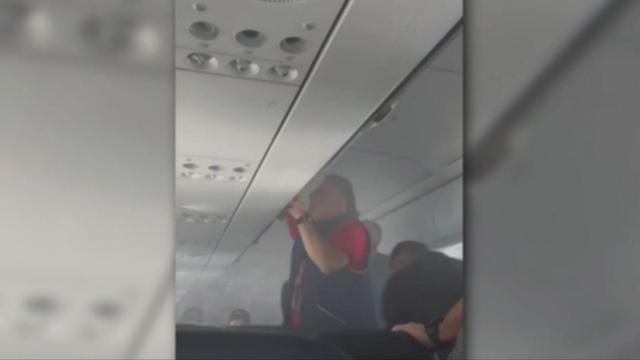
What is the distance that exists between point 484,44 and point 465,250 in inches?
13.7

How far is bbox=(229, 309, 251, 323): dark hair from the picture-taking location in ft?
2.36

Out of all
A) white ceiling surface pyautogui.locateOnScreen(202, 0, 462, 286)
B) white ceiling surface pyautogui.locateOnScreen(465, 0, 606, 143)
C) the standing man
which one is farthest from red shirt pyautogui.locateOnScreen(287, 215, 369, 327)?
white ceiling surface pyautogui.locateOnScreen(465, 0, 606, 143)

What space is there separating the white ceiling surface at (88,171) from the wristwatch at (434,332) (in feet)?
1.41

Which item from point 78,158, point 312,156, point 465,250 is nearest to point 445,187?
point 465,250

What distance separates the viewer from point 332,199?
0.81 meters

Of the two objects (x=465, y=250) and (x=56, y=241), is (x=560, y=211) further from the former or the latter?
(x=56, y=241)

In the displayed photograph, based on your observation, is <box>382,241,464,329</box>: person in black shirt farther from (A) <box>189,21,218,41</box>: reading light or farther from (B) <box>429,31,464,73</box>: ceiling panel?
(A) <box>189,21,218,41</box>: reading light

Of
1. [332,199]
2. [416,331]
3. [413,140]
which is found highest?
[413,140]

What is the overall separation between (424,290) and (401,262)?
0.06 m

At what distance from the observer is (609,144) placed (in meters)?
0.75

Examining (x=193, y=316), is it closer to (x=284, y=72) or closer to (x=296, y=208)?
(x=296, y=208)

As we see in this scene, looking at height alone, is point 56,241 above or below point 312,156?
below

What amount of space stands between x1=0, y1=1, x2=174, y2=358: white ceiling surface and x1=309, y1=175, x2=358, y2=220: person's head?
0.23 m

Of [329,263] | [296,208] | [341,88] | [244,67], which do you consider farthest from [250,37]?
[329,263]
